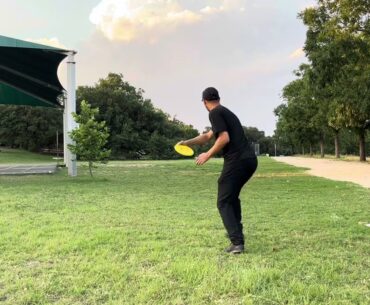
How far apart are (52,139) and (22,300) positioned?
2416 inches

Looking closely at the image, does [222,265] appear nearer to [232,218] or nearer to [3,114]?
[232,218]

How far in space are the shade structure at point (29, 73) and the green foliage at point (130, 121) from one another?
32.9 metres

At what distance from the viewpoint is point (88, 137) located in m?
17.7

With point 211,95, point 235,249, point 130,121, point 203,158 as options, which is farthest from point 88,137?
point 130,121

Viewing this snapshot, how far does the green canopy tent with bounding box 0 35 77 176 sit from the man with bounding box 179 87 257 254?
553 inches

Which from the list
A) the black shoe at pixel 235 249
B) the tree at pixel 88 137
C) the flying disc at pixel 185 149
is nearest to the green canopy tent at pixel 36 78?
the tree at pixel 88 137

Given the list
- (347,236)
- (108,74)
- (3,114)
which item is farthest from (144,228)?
(108,74)

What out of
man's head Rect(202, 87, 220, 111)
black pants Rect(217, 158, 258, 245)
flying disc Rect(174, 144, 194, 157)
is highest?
man's head Rect(202, 87, 220, 111)

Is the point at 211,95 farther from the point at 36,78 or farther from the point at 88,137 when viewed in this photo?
the point at 36,78

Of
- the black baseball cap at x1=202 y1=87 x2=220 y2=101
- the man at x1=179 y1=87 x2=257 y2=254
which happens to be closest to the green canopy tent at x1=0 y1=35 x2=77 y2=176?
the black baseball cap at x1=202 y1=87 x2=220 y2=101

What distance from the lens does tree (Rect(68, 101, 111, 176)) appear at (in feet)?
58.0

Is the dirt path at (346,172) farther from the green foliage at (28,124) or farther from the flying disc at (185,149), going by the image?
the green foliage at (28,124)

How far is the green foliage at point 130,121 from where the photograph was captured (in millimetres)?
65125

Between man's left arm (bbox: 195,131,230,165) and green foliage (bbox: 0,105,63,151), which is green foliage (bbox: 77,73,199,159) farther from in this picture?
man's left arm (bbox: 195,131,230,165)
